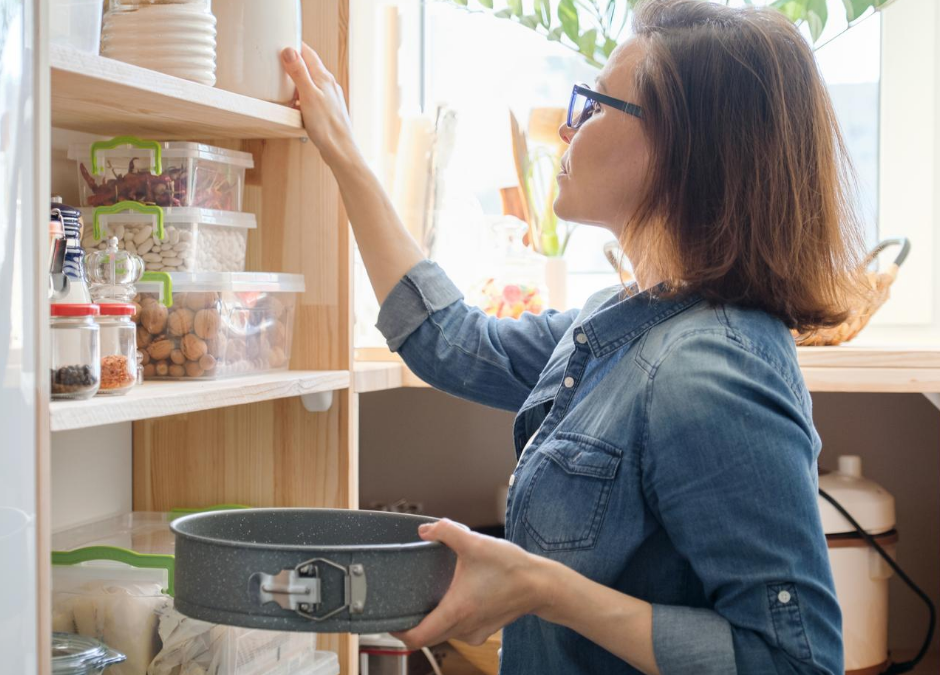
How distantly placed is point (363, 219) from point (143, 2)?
0.34m

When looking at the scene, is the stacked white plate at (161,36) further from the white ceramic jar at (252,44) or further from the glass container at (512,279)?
the glass container at (512,279)

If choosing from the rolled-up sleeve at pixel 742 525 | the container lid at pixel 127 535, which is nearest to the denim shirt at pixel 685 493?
the rolled-up sleeve at pixel 742 525

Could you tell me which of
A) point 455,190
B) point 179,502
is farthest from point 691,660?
point 455,190

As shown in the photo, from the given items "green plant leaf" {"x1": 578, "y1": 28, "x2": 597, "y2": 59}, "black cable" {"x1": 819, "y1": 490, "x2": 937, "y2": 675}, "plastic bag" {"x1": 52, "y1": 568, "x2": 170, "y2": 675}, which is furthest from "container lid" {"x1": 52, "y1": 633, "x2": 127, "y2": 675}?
"green plant leaf" {"x1": 578, "y1": 28, "x2": 597, "y2": 59}

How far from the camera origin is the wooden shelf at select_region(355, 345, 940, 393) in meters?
1.39

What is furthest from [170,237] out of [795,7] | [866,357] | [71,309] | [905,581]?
[905,581]

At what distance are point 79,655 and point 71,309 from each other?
31cm

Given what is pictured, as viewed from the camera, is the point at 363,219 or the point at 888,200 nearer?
the point at 363,219

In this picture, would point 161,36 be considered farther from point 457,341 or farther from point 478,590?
point 478,590

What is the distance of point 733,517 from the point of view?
0.79 m

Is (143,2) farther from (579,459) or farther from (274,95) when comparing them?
(579,459)

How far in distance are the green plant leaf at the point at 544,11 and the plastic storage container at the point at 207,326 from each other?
3.08 feet

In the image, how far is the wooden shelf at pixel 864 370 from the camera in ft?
4.55

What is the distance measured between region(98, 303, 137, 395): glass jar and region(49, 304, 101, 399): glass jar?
1.5 inches
